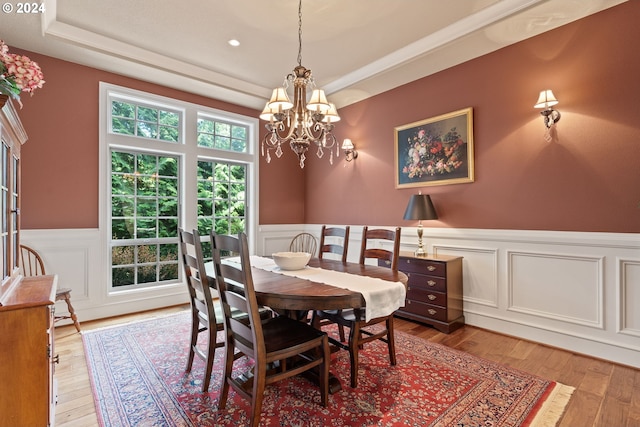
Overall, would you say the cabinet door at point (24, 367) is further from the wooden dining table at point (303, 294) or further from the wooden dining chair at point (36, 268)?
the wooden dining chair at point (36, 268)

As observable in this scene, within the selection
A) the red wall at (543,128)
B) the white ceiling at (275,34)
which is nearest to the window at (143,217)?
the white ceiling at (275,34)

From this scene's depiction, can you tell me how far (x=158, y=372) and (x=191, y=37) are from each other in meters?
3.12

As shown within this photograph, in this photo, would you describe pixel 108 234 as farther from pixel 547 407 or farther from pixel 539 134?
pixel 539 134

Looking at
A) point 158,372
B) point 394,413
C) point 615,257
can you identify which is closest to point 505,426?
point 394,413

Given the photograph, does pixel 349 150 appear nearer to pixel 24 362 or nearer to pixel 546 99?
pixel 546 99

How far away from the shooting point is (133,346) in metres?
2.80

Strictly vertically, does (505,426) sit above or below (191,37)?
below

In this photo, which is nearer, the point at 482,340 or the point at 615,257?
the point at 615,257

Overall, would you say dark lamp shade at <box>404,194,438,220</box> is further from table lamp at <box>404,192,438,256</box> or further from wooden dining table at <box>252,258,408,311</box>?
wooden dining table at <box>252,258,408,311</box>

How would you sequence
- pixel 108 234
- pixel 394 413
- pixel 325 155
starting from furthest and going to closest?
1. pixel 325 155
2. pixel 108 234
3. pixel 394 413

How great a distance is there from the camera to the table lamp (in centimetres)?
342

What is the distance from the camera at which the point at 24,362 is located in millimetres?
1396

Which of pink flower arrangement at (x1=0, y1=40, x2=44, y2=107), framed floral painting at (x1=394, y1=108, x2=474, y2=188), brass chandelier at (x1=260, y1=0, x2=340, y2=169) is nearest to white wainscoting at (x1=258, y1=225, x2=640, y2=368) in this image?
framed floral painting at (x1=394, y1=108, x2=474, y2=188)

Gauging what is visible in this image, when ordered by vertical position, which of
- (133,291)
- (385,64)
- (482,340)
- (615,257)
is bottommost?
(482,340)
